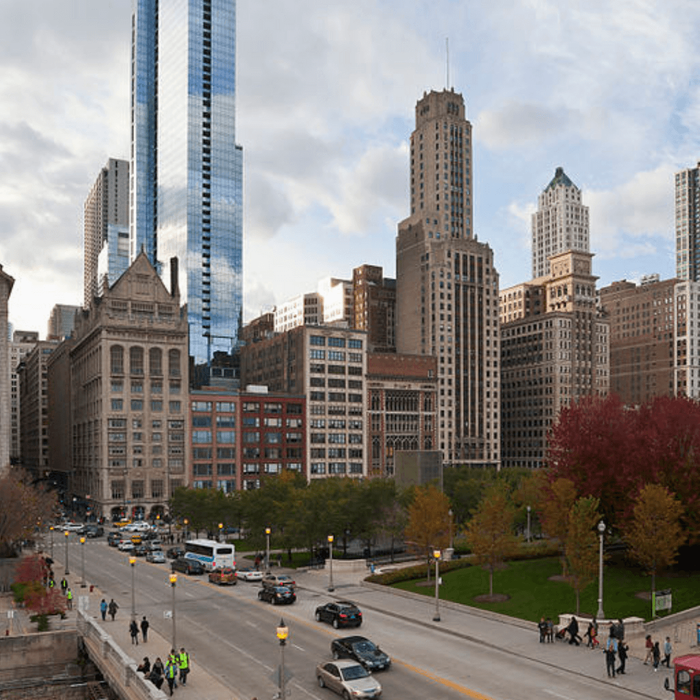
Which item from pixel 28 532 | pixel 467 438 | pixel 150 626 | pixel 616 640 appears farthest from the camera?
pixel 467 438

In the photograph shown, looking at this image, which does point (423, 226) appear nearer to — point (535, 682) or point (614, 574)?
point (614, 574)

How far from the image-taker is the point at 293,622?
161 ft

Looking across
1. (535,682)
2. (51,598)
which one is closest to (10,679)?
(51,598)

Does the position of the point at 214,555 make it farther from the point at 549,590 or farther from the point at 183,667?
the point at 183,667

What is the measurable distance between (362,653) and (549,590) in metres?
20.3

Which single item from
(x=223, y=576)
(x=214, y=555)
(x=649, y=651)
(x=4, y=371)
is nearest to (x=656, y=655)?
(x=649, y=651)

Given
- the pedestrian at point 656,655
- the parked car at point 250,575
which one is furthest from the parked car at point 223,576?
the pedestrian at point 656,655

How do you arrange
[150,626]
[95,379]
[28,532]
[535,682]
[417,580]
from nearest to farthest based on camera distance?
[535,682]
[150,626]
[417,580]
[28,532]
[95,379]

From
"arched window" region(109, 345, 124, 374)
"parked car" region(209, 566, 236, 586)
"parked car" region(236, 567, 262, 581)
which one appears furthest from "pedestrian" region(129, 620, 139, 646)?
"arched window" region(109, 345, 124, 374)

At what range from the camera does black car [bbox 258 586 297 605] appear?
55.2 meters

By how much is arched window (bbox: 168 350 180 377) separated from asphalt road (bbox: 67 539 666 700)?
80.8m

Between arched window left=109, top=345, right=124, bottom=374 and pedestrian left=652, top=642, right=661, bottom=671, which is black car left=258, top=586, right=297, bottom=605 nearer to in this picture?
pedestrian left=652, top=642, right=661, bottom=671

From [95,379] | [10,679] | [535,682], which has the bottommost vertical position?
[10,679]

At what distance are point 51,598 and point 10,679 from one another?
7.39 m
